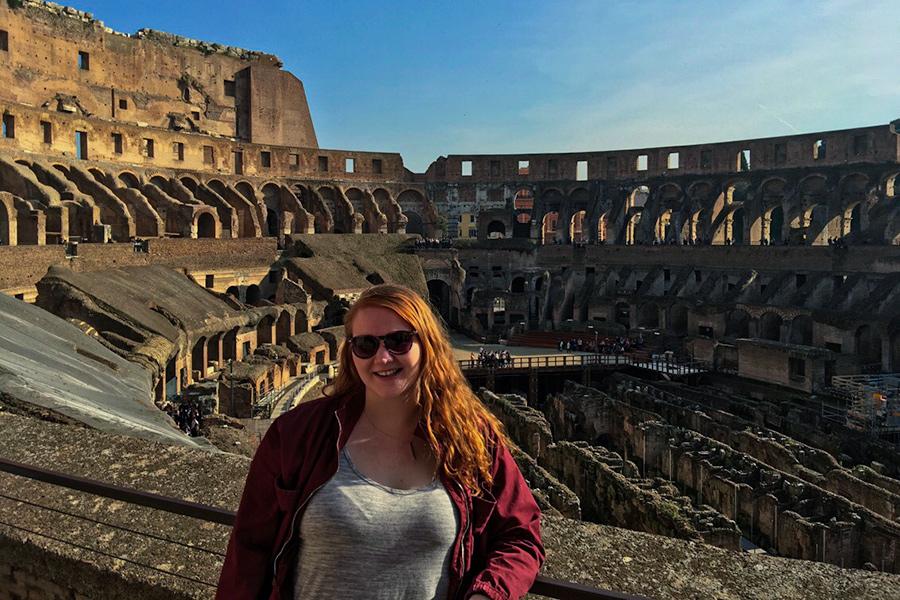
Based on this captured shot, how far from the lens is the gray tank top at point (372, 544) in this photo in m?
2.24

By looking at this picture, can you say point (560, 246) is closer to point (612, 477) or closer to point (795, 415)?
point (795, 415)

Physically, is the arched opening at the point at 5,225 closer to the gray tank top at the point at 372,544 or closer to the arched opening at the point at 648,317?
the gray tank top at the point at 372,544

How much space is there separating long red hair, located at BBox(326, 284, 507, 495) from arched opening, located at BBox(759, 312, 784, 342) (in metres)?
32.7

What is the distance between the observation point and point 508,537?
7.89 ft

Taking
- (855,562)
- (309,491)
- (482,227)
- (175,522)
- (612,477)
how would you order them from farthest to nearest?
(482,227), (612,477), (855,562), (175,522), (309,491)

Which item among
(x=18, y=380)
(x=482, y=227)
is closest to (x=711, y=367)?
(x=482, y=227)

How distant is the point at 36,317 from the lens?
1417cm

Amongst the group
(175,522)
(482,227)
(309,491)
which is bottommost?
(175,522)

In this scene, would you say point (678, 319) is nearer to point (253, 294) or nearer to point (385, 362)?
point (253, 294)

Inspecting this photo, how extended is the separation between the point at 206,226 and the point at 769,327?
2745 cm

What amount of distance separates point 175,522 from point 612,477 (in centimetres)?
1328

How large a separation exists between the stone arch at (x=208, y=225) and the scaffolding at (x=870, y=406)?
91.2 ft

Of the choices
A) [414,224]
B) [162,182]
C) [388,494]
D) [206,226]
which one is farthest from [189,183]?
[388,494]

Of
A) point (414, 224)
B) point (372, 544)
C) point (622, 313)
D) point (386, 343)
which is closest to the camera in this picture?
point (372, 544)
